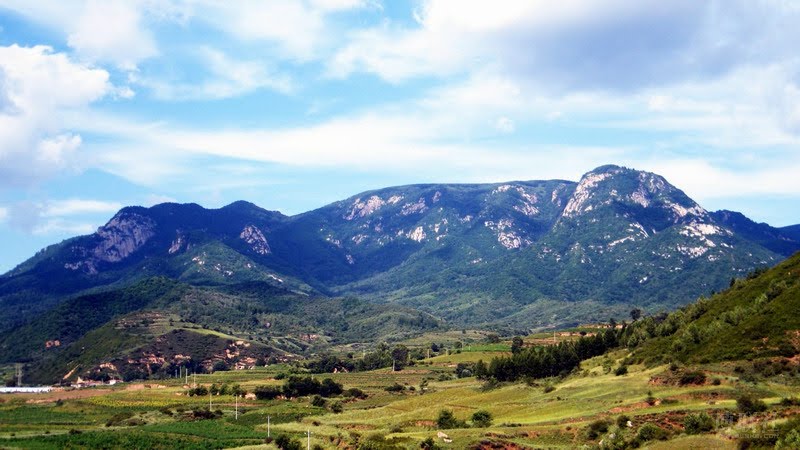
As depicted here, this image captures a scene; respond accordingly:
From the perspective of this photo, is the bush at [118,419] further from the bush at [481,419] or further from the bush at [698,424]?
the bush at [698,424]

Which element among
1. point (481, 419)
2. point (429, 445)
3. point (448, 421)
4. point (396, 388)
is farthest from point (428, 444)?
point (396, 388)

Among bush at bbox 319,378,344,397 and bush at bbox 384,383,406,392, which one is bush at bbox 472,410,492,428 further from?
bush at bbox 319,378,344,397

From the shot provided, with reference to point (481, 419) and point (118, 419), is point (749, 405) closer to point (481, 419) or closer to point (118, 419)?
point (481, 419)

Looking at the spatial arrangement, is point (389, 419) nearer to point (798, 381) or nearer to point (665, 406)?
point (665, 406)

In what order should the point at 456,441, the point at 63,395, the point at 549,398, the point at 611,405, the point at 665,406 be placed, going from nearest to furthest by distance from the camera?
the point at 456,441
the point at 665,406
the point at 611,405
the point at 549,398
the point at 63,395

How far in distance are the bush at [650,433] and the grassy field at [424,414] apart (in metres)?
0.93

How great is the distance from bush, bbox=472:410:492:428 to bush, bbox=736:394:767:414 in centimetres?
3593

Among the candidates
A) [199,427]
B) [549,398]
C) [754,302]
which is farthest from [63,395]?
[754,302]

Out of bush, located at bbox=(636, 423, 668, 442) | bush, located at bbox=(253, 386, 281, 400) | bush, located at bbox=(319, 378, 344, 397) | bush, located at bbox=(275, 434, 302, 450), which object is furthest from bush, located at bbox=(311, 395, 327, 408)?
bush, located at bbox=(636, 423, 668, 442)

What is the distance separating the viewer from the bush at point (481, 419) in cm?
11081

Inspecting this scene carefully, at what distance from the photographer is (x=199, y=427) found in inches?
5285

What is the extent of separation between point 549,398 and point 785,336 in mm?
35725

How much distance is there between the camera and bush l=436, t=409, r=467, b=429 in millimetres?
111938

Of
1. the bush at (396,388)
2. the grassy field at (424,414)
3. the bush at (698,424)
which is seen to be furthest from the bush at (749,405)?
the bush at (396,388)
